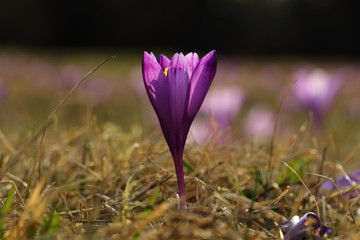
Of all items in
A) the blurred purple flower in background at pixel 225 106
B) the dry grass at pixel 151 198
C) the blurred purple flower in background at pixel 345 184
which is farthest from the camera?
the blurred purple flower in background at pixel 225 106

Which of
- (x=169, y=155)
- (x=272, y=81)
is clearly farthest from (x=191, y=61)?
(x=272, y=81)

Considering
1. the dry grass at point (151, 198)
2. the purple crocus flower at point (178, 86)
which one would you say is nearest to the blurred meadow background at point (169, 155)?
the dry grass at point (151, 198)

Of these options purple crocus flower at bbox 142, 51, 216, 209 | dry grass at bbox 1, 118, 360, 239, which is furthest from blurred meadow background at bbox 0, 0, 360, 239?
purple crocus flower at bbox 142, 51, 216, 209

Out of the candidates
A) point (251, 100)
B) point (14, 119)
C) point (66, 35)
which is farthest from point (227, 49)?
point (14, 119)

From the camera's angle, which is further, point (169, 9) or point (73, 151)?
point (169, 9)

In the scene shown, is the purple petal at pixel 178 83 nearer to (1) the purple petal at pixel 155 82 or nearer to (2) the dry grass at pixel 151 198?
(1) the purple petal at pixel 155 82

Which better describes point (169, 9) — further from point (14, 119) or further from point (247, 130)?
point (247, 130)
